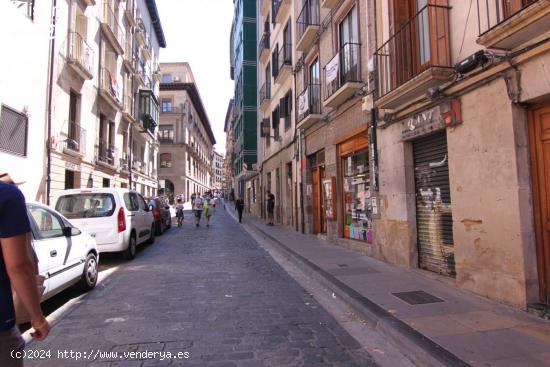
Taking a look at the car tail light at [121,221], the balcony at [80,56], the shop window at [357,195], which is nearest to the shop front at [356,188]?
the shop window at [357,195]

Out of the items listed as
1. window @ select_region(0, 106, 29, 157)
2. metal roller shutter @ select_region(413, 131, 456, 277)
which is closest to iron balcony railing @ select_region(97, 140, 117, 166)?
window @ select_region(0, 106, 29, 157)

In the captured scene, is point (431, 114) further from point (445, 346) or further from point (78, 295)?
point (78, 295)

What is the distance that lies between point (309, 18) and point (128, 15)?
54.7 ft

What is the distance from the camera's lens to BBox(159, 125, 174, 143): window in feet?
161

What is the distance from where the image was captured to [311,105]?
12812 mm

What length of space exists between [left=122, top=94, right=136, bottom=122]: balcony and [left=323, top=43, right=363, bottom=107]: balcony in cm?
1703

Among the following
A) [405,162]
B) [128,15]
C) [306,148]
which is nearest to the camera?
[405,162]

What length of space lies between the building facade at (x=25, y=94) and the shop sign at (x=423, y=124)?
32.0ft

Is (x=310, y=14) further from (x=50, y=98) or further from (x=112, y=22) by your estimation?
(x=112, y=22)

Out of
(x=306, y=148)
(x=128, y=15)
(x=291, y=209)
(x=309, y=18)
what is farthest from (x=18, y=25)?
(x=128, y=15)

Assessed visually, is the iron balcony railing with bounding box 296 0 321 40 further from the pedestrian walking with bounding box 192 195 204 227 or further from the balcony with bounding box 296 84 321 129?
the pedestrian walking with bounding box 192 195 204 227

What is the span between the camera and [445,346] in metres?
3.56

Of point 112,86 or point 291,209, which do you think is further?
point 112,86

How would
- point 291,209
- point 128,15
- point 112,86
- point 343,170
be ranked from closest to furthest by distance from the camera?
point 343,170 → point 291,209 → point 112,86 → point 128,15
